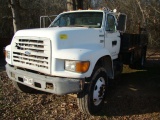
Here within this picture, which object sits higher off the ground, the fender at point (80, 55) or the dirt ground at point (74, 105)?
the fender at point (80, 55)

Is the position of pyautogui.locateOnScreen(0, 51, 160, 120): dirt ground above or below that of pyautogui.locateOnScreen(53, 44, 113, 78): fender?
below

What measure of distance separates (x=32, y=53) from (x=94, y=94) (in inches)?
57.3

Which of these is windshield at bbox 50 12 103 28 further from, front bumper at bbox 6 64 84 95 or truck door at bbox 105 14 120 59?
front bumper at bbox 6 64 84 95

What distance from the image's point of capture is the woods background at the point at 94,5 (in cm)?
1300

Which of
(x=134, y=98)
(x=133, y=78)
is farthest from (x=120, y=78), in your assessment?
(x=134, y=98)

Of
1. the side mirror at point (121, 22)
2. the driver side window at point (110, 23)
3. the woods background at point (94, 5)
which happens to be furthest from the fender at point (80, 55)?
the woods background at point (94, 5)

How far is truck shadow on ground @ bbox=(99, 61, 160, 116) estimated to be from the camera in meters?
5.05

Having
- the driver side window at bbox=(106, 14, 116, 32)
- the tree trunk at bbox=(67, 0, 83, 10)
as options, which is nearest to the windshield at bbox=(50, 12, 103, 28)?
the driver side window at bbox=(106, 14, 116, 32)

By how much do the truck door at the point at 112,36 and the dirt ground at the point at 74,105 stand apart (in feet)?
3.53

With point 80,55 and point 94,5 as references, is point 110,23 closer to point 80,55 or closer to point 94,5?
point 80,55

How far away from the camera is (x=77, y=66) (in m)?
4.09

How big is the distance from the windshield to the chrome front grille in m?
1.60

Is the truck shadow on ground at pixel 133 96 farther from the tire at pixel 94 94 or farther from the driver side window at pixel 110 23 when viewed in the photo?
the driver side window at pixel 110 23

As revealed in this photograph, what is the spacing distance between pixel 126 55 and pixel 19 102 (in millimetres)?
3739
